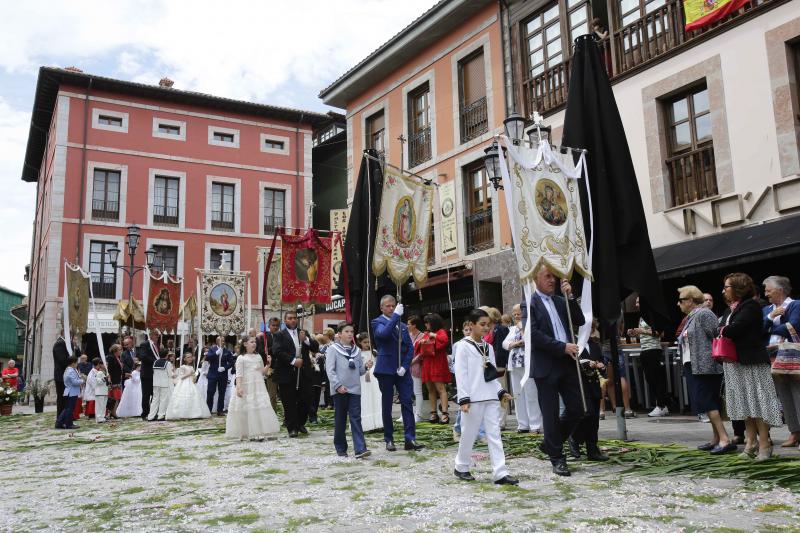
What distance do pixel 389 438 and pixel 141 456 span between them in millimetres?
3172

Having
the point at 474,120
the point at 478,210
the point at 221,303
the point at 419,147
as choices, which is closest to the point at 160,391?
the point at 221,303

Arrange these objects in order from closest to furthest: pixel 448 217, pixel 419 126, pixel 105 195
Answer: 1. pixel 448 217
2. pixel 419 126
3. pixel 105 195

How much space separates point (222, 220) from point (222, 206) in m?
0.75

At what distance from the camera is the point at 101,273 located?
32375mm

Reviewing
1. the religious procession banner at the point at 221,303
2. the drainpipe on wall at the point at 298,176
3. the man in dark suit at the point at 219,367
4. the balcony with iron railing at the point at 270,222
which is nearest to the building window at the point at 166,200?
the balcony with iron railing at the point at 270,222

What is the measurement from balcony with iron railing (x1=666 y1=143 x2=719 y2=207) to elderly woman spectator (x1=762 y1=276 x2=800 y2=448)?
18.6ft

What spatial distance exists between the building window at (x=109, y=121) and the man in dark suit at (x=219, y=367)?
2186cm

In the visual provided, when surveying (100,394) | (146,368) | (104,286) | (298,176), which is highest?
(298,176)

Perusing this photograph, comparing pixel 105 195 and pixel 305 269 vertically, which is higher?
pixel 105 195

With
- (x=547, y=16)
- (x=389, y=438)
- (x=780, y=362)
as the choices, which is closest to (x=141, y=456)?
(x=389, y=438)

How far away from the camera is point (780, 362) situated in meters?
6.56

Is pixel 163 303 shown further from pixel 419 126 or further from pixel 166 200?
pixel 166 200

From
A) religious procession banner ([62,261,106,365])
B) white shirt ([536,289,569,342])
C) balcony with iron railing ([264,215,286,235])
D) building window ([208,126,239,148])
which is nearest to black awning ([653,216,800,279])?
white shirt ([536,289,569,342])

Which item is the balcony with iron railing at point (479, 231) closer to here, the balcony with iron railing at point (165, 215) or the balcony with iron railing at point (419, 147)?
the balcony with iron railing at point (419, 147)
